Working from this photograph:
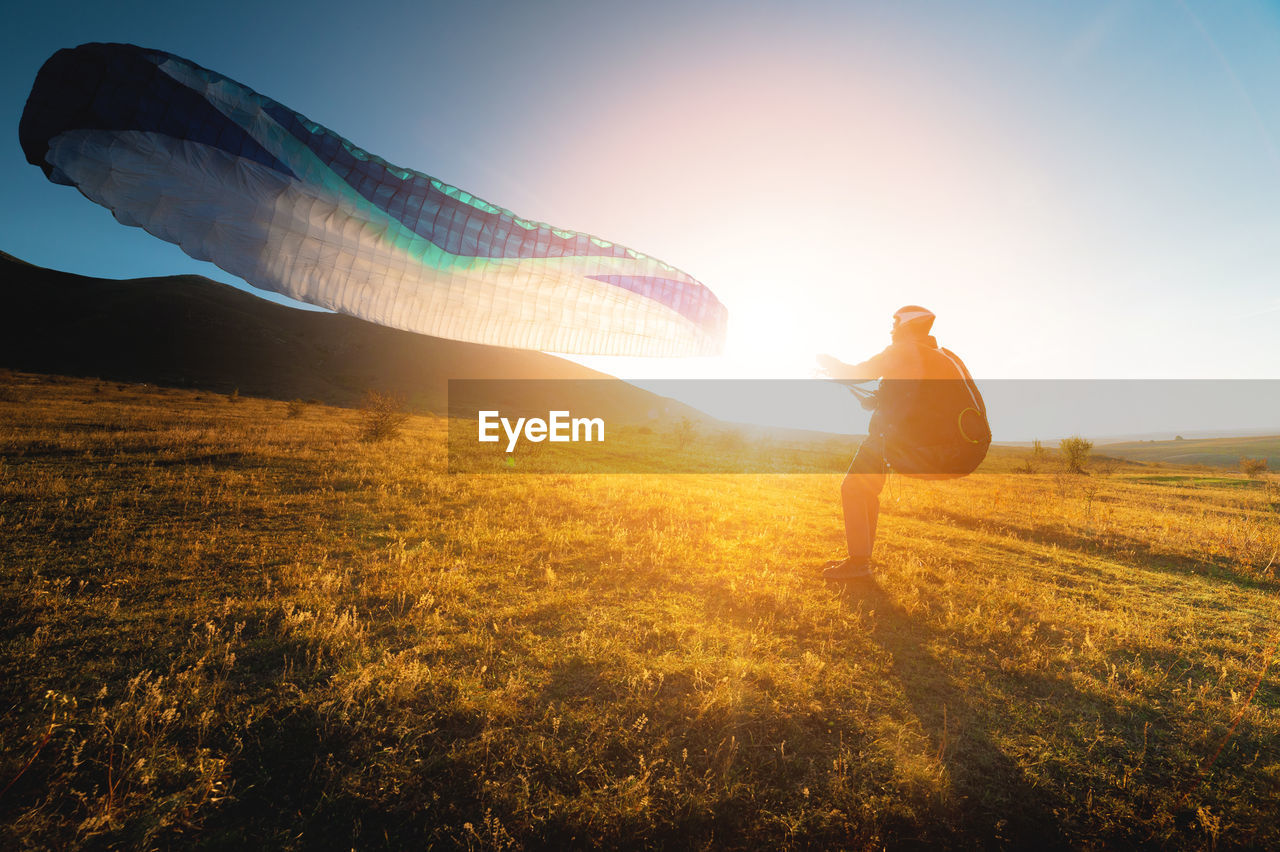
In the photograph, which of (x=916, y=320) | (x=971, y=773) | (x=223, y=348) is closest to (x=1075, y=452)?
(x=916, y=320)

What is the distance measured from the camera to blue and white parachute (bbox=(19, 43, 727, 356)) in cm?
593

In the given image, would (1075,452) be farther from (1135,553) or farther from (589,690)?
(589,690)

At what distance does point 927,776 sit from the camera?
2.96 meters

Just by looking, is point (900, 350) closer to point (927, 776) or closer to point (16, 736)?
point (927, 776)

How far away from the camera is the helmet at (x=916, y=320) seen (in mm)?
5988

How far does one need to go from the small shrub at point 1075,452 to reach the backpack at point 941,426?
3776cm

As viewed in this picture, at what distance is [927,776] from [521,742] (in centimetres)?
259

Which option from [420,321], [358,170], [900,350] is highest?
[358,170]

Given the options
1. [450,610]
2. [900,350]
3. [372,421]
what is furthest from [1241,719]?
[372,421]

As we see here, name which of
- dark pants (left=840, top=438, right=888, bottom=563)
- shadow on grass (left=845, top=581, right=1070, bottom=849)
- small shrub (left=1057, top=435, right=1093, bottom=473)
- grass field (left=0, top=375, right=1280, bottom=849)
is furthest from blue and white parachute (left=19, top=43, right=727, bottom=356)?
small shrub (left=1057, top=435, right=1093, bottom=473)

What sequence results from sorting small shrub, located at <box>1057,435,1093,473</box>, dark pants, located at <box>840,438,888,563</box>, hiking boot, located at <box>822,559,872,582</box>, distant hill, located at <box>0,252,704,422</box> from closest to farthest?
dark pants, located at <box>840,438,888,563</box> < hiking boot, located at <box>822,559,872,582</box> < small shrub, located at <box>1057,435,1093,473</box> < distant hill, located at <box>0,252,704,422</box>

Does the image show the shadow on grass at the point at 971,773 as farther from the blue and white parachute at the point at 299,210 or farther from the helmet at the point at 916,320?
the blue and white parachute at the point at 299,210

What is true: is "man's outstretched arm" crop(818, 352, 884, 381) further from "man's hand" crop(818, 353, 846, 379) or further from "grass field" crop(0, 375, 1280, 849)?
"grass field" crop(0, 375, 1280, 849)

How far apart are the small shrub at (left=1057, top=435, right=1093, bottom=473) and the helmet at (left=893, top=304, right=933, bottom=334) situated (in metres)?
37.8
